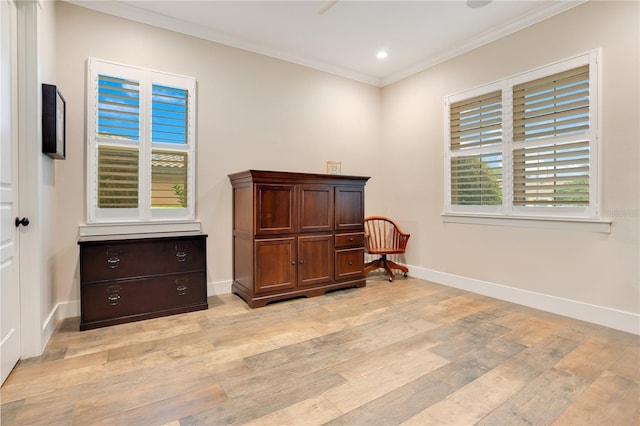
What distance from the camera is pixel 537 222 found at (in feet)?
10.6

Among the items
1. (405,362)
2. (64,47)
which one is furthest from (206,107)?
(405,362)

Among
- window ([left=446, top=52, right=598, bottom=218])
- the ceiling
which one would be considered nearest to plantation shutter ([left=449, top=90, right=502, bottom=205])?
window ([left=446, top=52, right=598, bottom=218])

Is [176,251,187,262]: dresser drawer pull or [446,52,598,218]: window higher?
[446,52,598,218]: window

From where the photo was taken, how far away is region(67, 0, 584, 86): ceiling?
3.09 meters

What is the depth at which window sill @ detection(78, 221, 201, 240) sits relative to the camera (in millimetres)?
2990

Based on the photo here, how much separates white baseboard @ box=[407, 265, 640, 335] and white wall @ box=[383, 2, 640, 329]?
4 centimetres

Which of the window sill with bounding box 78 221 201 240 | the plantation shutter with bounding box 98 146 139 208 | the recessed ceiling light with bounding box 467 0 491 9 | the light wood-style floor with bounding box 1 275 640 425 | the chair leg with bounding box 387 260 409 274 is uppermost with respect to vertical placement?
the recessed ceiling light with bounding box 467 0 491 9

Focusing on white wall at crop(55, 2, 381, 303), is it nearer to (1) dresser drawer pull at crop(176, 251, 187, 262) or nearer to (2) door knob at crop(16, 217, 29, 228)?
(1) dresser drawer pull at crop(176, 251, 187, 262)

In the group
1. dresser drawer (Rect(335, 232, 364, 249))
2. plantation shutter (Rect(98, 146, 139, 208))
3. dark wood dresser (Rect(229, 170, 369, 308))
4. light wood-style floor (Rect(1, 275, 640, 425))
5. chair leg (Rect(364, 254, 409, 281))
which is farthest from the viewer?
chair leg (Rect(364, 254, 409, 281))

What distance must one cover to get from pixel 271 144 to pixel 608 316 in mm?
3746

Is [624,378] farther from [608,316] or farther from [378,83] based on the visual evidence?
[378,83]

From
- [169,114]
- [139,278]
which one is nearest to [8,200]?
[139,278]

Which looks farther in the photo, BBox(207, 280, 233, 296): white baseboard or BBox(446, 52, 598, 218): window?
BBox(207, 280, 233, 296): white baseboard

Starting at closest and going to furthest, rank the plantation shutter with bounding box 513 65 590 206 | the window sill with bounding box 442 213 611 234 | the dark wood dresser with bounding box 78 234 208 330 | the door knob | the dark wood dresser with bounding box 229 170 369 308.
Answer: the door knob
the dark wood dresser with bounding box 78 234 208 330
the window sill with bounding box 442 213 611 234
the plantation shutter with bounding box 513 65 590 206
the dark wood dresser with bounding box 229 170 369 308
